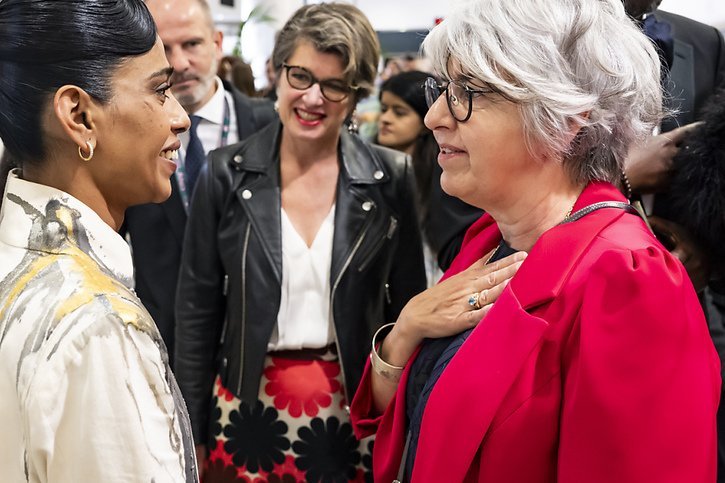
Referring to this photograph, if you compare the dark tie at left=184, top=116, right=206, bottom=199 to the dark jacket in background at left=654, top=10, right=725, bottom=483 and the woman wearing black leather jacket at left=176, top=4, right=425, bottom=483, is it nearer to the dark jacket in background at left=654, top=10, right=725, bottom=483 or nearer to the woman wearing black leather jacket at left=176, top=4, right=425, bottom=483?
the woman wearing black leather jacket at left=176, top=4, right=425, bottom=483

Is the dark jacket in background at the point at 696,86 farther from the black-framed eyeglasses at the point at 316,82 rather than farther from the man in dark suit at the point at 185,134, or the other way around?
the man in dark suit at the point at 185,134

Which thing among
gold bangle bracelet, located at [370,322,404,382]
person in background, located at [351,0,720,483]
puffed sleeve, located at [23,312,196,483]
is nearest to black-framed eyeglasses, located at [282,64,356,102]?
person in background, located at [351,0,720,483]

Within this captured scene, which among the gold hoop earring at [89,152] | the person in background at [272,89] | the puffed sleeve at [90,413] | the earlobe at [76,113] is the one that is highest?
the earlobe at [76,113]

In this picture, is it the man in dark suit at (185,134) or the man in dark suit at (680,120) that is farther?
the man in dark suit at (185,134)

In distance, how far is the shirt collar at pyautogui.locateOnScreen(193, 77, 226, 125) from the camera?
9.20ft

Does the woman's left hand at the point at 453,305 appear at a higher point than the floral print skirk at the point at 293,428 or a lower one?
higher

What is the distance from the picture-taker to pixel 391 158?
2.37m

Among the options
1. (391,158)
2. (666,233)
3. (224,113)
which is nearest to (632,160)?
(666,233)

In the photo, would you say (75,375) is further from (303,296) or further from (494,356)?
(303,296)

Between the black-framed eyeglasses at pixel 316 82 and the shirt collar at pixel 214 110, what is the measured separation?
639 mm

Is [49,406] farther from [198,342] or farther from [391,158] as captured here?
[391,158]

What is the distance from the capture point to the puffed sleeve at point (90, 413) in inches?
38.1

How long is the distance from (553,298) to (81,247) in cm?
76

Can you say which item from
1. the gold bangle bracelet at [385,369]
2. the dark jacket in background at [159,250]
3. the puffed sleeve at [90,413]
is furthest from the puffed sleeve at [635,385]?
the dark jacket in background at [159,250]
